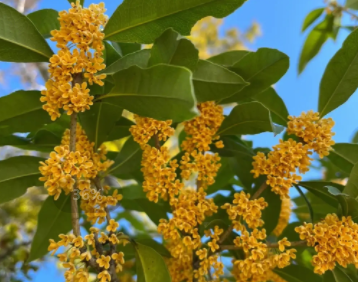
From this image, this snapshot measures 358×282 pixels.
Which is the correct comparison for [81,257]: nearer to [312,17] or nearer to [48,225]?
[48,225]

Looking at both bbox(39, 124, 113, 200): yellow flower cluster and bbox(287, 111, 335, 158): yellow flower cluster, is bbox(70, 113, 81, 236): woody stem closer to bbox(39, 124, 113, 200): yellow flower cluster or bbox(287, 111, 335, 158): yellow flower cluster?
bbox(39, 124, 113, 200): yellow flower cluster

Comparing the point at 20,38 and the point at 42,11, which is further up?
the point at 42,11

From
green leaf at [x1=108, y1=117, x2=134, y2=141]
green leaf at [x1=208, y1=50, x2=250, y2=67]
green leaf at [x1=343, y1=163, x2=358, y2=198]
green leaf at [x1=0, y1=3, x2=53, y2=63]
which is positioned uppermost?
green leaf at [x1=208, y1=50, x2=250, y2=67]

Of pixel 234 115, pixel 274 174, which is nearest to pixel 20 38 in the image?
pixel 234 115

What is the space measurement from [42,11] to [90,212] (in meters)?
0.57

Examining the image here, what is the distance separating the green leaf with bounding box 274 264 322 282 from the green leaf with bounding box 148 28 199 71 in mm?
665

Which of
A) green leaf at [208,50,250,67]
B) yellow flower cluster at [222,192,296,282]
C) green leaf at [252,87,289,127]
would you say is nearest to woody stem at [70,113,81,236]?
yellow flower cluster at [222,192,296,282]

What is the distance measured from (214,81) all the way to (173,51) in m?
0.12

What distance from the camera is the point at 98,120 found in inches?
35.9

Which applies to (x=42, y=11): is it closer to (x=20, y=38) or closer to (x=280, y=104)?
(x=20, y=38)

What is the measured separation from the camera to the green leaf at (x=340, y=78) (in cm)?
91

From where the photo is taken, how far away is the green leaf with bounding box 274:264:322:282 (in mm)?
991

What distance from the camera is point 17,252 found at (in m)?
1.68

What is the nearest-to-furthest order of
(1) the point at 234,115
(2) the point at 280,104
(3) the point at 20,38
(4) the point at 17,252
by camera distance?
(3) the point at 20,38
(1) the point at 234,115
(2) the point at 280,104
(4) the point at 17,252
